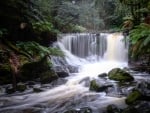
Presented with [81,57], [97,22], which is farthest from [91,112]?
[97,22]

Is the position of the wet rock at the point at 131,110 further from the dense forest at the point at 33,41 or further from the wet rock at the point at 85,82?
the wet rock at the point at 85,82

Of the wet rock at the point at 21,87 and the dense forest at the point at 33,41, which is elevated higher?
the dense forest at the point at 33,41

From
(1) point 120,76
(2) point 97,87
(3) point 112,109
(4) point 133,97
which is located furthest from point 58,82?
(3) point 112,109

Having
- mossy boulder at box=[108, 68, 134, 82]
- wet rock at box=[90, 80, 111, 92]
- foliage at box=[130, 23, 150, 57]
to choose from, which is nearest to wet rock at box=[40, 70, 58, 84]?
wet rock at box=[90, 80, 111, 92]

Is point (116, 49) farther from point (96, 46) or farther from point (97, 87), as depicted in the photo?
point (97, 87)

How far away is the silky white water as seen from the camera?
745 cm

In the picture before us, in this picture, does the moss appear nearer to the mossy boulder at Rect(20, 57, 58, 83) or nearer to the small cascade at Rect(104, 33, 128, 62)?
the mossy boulder at Rect(20, 57, 58, 83)

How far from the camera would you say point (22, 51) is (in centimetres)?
1065

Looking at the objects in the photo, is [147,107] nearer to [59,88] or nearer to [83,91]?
[83,91]

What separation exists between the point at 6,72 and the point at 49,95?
180 cm

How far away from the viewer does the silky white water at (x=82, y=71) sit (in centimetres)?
745

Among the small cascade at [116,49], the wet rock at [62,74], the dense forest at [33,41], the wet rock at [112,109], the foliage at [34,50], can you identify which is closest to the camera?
the wet rock at [112,109]

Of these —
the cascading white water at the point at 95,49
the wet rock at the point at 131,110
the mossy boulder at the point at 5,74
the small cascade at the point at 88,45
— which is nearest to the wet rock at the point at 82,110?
the wet rock at the point at 131,110

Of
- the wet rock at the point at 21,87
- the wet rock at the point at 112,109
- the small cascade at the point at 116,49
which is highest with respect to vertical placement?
the small cascade at the point at 116,49
